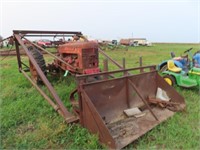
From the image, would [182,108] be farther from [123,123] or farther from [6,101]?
[6,101]

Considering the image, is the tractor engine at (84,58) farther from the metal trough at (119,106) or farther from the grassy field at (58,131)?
the metal trough at (119,106)

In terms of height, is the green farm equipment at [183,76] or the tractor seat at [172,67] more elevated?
the tractor seat at [172,67]

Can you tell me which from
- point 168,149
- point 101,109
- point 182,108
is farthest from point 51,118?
point 182,108

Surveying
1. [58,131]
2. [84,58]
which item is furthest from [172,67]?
[58,131]

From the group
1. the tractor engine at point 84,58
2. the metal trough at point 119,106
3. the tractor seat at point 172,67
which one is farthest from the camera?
the tractor seat at point 172,67

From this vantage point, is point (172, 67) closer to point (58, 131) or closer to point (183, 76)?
point (183, 76)

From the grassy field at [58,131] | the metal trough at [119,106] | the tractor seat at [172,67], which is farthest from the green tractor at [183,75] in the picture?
the metal trough at [119,106]

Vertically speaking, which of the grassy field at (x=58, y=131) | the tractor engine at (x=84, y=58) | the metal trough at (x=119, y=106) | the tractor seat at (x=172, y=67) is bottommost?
the grassy field at (x=58, y=131)

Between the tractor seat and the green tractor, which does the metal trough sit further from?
the tractor seat

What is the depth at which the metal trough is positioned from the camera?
2.35m

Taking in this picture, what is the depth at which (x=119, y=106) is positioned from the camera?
2.98 meters

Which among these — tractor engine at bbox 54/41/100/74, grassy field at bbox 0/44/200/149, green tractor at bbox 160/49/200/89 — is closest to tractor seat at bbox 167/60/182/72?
green tractor at bbox 160/49/200/89

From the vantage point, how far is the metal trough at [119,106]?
7.70 feet

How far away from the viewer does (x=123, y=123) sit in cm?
274
